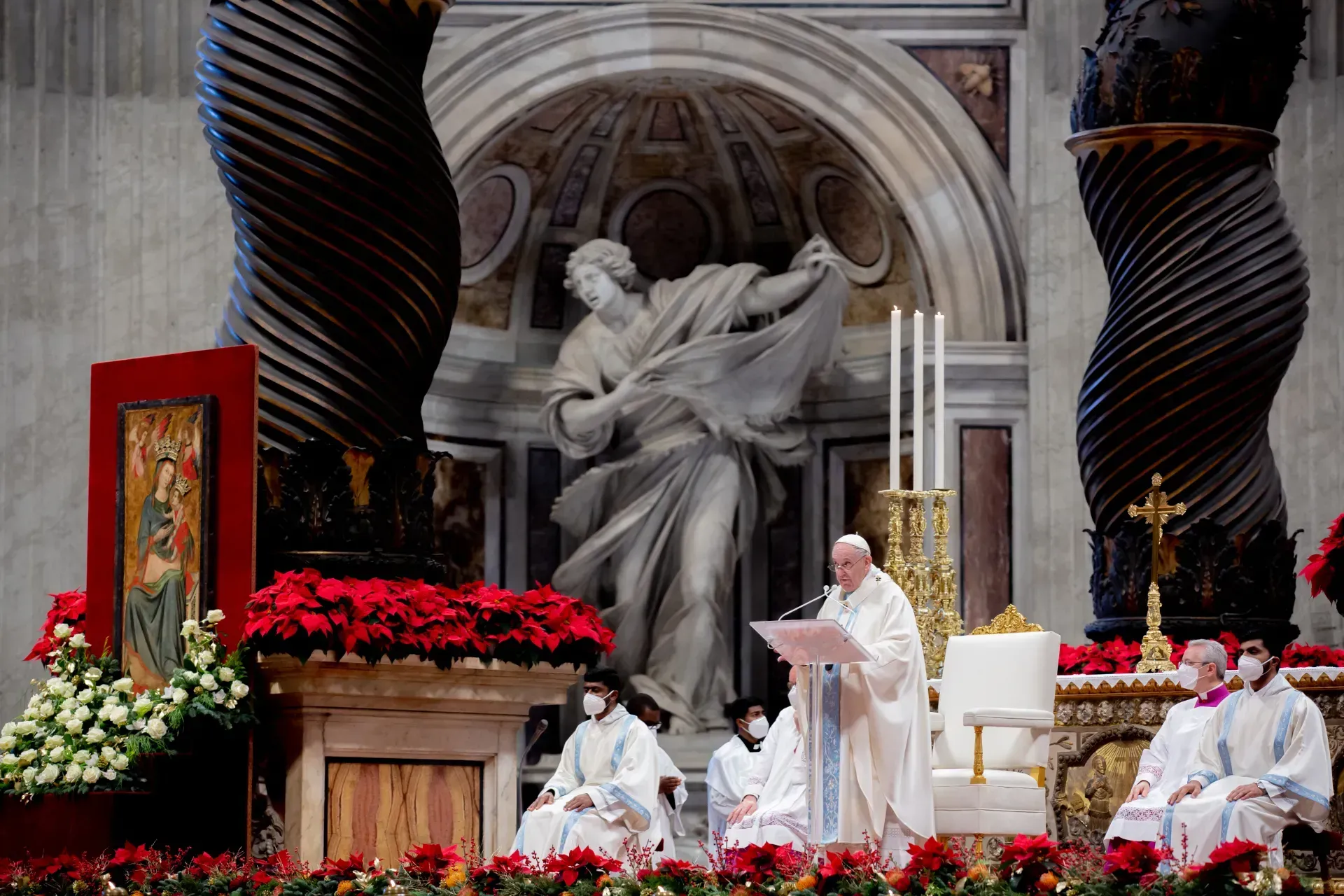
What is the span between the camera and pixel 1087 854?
5.50m

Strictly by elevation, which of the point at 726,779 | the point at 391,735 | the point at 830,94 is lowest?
the point at 726,779

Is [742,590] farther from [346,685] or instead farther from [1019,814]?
[346,685]

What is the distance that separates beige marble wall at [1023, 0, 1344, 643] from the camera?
35.9ft

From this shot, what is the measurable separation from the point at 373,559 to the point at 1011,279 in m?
5.52

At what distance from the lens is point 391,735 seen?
6406mm

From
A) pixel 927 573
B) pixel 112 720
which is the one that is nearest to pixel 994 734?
pixel 927 573

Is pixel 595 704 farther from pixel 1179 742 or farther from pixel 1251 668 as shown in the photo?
pixel 1251 668

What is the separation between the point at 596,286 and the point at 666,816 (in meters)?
3.26

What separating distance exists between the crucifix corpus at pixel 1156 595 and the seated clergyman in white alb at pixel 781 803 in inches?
49.5

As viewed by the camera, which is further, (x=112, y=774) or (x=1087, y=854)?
(x=112, y=774)

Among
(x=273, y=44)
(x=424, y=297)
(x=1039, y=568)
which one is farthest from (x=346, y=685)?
(x=1039, y=568)

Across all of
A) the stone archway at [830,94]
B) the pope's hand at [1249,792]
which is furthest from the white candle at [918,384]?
the stone archway at [830,94]

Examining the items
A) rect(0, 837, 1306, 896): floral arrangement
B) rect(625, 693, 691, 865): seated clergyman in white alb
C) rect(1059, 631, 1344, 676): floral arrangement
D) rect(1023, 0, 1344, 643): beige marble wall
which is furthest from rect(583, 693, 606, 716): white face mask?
rect(1023, 0, 1344, 643): beige marble wall

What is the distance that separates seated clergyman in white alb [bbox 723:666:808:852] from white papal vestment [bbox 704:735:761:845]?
1.32 meters
